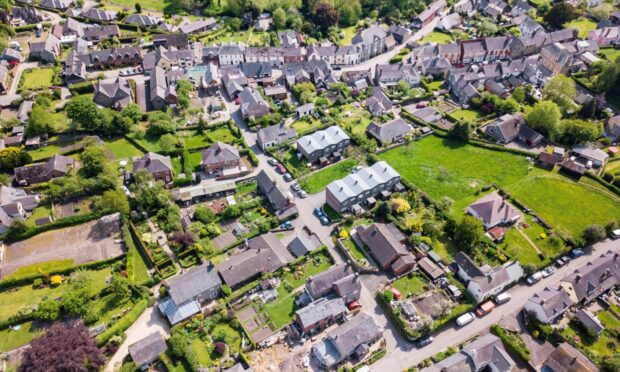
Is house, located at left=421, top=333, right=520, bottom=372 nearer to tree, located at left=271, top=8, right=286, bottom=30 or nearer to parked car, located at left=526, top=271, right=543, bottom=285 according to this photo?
parked car, located at left=526, top=271, right=543, bottom=285

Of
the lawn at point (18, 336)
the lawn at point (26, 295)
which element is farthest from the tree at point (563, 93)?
the lawn at point (18, 336)

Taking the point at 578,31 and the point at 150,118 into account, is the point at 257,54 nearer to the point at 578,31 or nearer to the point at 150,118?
the point at 150,118

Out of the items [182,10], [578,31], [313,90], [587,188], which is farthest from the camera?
[182,10]

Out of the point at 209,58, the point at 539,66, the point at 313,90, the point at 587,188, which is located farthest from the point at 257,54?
the point at 587,188

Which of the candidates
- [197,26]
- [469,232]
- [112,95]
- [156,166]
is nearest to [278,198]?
[156,166]

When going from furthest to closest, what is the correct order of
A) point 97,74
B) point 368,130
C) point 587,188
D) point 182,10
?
point 182,10 < point 97,74 < point 368,130 < point 587,188

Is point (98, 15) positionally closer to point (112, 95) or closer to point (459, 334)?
point (112, 95)

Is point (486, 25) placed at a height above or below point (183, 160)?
above
